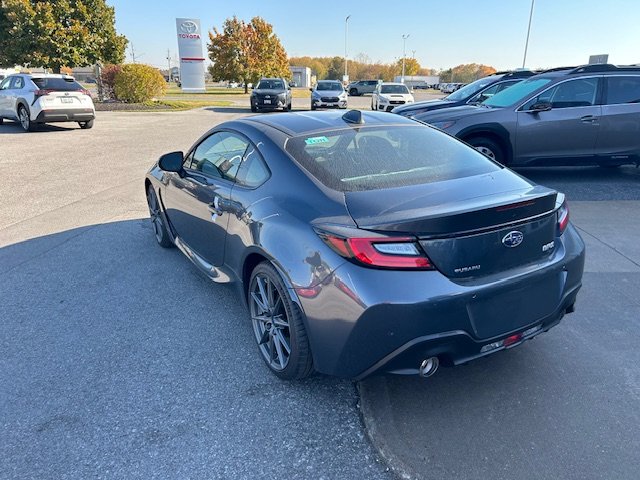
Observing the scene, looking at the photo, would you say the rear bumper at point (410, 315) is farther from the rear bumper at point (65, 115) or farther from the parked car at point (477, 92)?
the rear bumper at point (65, 115)

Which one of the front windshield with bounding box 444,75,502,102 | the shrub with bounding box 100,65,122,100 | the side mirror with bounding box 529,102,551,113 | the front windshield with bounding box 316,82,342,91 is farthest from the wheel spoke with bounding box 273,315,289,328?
the shrub with bounding box 100,65,122,100

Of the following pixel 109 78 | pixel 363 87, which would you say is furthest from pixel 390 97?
pixel 363 87

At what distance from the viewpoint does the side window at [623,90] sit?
7.36 metres

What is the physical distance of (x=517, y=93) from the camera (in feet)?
25.1

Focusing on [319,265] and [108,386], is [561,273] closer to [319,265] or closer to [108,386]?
[319,265]

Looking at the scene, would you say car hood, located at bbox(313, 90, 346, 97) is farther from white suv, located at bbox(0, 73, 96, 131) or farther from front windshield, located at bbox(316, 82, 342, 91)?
white suv, located at bbox(0, 73, 96, 131)

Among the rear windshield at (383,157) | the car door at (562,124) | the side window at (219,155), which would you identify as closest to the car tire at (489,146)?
the car door at (562,124)

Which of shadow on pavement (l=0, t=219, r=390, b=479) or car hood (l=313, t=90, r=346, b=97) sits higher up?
car hood (l=313, t=90, r=346, b=97)

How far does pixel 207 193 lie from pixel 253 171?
0.60 m

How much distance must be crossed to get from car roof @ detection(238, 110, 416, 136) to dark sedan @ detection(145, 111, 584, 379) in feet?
0.07

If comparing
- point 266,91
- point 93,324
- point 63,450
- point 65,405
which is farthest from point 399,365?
point 266,91

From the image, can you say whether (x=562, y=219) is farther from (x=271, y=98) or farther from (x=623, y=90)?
(x=271, y=98)

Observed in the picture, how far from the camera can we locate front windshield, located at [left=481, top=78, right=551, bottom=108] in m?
7.45

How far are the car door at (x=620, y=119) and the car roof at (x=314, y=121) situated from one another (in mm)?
5467
